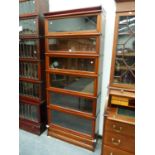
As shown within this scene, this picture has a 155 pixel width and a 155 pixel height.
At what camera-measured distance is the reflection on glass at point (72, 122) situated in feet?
6.68

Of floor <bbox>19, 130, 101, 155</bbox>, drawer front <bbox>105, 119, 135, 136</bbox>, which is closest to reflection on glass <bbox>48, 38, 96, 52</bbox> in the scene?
drawer front <bbox>105, 119, 135, 136</bbox>

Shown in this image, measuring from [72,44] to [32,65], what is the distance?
0.71 metres

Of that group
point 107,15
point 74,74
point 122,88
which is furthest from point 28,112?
point 107,15

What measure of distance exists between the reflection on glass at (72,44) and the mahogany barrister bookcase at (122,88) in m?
0.36

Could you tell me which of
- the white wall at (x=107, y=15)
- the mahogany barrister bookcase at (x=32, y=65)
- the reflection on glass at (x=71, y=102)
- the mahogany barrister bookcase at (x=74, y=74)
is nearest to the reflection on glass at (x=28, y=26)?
the mahogany barrister bookcase at (x=32, y=65)

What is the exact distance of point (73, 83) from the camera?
6.65 feet

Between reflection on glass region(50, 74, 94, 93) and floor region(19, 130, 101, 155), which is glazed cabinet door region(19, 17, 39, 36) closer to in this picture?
reflection on glass region(50, 74, 94, 93)

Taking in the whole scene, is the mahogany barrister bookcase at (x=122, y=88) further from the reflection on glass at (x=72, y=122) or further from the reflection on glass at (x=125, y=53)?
the reflection on glass at (x=72, y=122)

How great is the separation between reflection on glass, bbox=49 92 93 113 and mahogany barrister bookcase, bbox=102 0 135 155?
1.21ft

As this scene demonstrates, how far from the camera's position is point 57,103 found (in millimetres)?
2176

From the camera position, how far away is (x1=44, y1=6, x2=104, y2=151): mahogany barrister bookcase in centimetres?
177
